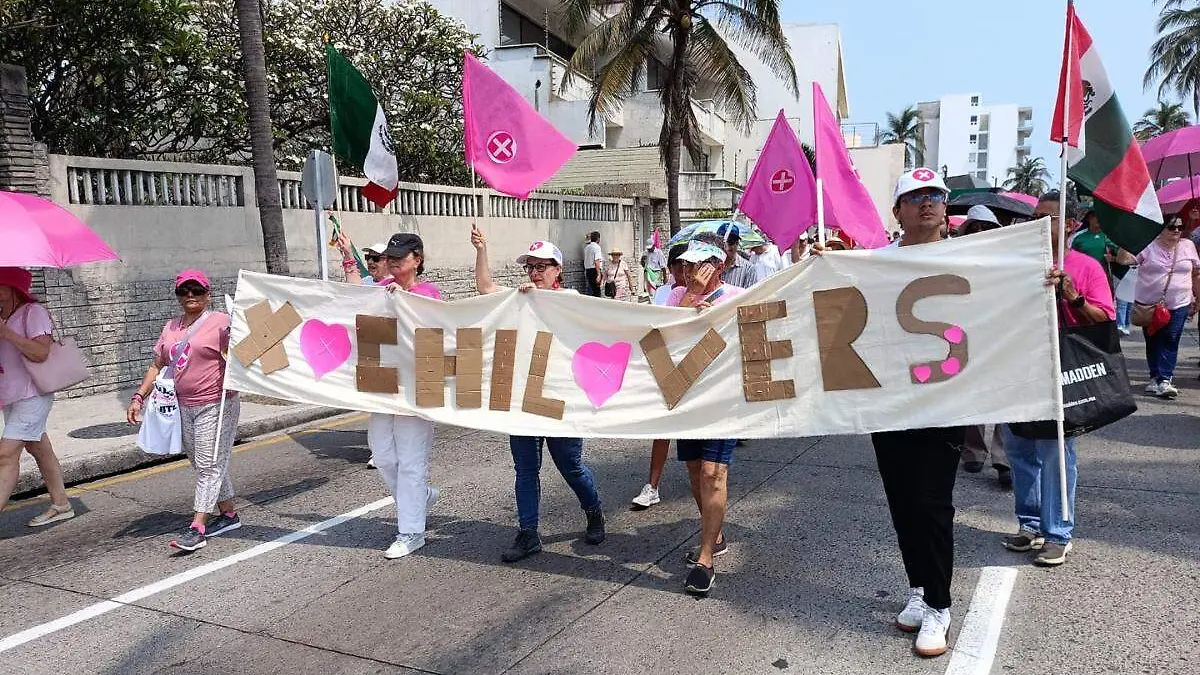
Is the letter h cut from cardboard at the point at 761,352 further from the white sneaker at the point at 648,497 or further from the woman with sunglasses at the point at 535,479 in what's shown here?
the white sneaker at the point at 648,497

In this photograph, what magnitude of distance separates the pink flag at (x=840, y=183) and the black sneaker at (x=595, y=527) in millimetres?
2239

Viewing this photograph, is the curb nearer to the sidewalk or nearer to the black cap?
the sidewalk

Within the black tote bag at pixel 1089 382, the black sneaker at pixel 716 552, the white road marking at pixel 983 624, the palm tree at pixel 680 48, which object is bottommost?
the white road marking at pixel 983 624

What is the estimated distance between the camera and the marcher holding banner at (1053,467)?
4039 millimetres

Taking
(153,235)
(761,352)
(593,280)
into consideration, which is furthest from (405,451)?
(593,280)

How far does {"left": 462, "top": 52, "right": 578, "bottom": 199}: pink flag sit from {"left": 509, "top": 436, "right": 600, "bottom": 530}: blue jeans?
1.51 meters

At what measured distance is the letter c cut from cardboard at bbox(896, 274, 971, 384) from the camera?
377 centimetres

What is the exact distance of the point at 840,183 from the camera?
4.92 meters

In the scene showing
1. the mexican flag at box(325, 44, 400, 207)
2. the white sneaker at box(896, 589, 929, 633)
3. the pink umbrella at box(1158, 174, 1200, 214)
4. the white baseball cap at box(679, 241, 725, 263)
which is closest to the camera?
the white sneaker at box(896, 589, 929, 633)

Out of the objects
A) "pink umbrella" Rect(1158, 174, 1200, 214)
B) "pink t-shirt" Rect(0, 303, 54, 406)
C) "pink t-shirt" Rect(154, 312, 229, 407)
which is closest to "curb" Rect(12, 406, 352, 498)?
"pink t-shirt" Rect(0, 303, 54, 406)

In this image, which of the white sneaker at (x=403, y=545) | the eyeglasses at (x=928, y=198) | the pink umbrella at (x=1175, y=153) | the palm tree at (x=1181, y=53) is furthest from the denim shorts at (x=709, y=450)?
the palm tree at (x=1181, y=53)

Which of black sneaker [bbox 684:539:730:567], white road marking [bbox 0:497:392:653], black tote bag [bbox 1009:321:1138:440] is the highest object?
black tote bag [bbox 1009:321:1138:440]

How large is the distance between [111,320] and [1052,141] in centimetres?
998

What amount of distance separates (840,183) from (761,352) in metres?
1.42
